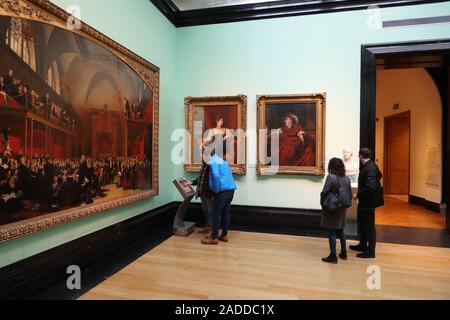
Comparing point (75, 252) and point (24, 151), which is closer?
point (24, 151)

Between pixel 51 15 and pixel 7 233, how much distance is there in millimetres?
2455

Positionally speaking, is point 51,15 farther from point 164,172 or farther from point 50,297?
point 164,172

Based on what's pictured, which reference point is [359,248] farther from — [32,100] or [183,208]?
[32,100]

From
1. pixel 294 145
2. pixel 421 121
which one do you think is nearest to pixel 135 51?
pixel 294 145

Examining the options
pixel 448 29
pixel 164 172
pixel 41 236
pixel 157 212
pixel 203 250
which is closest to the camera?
pixel 41 236

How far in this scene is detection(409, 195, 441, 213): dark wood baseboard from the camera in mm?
7849

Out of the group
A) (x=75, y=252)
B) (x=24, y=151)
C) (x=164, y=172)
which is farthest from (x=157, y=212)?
(x=24, y=151)

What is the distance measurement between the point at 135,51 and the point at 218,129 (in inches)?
93.3

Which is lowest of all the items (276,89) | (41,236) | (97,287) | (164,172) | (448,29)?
(97,287)

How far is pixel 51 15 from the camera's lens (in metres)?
3.35

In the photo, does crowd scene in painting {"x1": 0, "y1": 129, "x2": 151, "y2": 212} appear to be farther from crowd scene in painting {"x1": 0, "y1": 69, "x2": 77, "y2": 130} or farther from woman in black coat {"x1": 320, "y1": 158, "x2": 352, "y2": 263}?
woman in black coat {"x1": 320, "y1": 158, "x2": 352, "y2": 263}

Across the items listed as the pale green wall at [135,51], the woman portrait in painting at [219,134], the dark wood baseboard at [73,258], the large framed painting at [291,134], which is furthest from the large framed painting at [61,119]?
the large framed painting at [291,134]

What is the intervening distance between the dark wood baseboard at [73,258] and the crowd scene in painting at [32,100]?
1579 millimetres

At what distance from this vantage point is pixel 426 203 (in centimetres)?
846
